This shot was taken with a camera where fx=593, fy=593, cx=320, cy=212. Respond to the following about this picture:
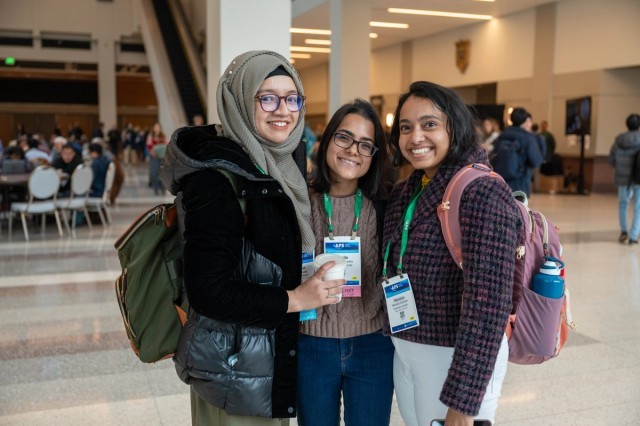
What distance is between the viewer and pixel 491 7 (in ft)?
48.7

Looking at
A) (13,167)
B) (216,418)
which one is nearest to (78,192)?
(13,167)

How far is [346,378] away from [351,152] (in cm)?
70

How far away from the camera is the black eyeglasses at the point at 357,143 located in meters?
1.83

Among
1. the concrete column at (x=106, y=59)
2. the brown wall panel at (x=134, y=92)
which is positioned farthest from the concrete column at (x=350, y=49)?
the brown wall panel at (x=134, y=92)

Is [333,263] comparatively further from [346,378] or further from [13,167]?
[13,167]

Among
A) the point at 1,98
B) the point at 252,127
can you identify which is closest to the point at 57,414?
the point at 252,127

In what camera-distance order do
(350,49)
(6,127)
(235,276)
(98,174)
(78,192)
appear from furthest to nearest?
(6,127)
(350,49)
(98,174)
(78,192)
(235,276)

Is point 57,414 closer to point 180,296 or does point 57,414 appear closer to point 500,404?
point 180,296

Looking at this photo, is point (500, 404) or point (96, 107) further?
point (96, 107)

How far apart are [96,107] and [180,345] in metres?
37.4

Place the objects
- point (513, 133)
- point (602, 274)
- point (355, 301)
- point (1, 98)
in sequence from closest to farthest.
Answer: point (355, 301)
point (602, 274)
point (513, 133)
point (1, 98)

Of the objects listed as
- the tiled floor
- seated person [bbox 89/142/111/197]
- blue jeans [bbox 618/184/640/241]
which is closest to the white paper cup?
the tiled floor

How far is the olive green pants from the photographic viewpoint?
5.26 ft

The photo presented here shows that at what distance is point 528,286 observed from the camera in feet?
5.35
